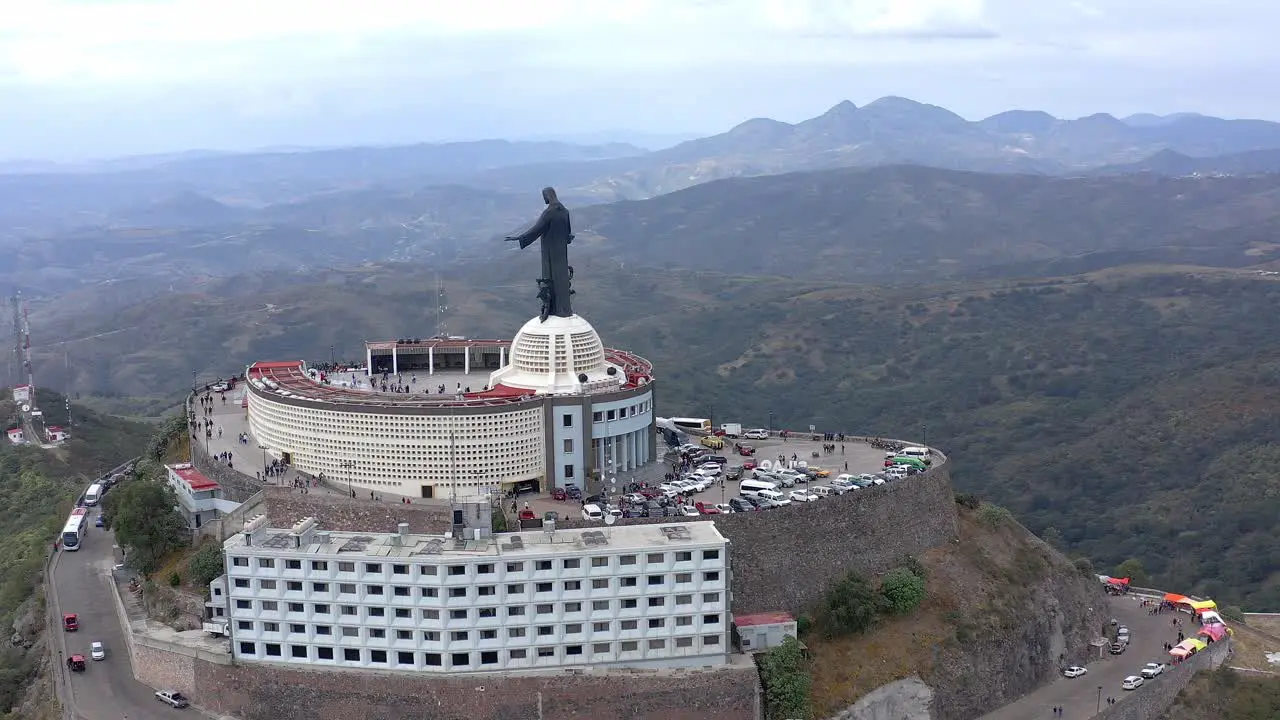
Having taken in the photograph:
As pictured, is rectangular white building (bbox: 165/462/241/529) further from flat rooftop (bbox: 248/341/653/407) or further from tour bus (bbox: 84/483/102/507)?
tour bus (bbox: 84/483/102/507)

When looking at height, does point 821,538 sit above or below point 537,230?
below

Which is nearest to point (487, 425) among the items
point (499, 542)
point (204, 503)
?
point (499, 542)

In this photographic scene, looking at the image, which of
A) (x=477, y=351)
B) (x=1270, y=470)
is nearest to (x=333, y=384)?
(x=477, y=351)

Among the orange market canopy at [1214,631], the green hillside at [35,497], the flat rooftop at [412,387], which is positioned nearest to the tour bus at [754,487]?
the flat rooftop at [412,387]

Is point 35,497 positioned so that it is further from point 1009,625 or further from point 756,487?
point 1009,625

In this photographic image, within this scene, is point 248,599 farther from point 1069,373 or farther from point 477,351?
point 1069,373

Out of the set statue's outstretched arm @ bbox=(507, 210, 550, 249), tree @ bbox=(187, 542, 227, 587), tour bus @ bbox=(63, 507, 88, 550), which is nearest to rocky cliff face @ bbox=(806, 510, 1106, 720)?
tree @ bbox=(187, 542, 227, 587)

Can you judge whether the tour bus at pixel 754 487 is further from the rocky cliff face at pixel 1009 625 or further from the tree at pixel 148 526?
the tree at pixel 148 526
